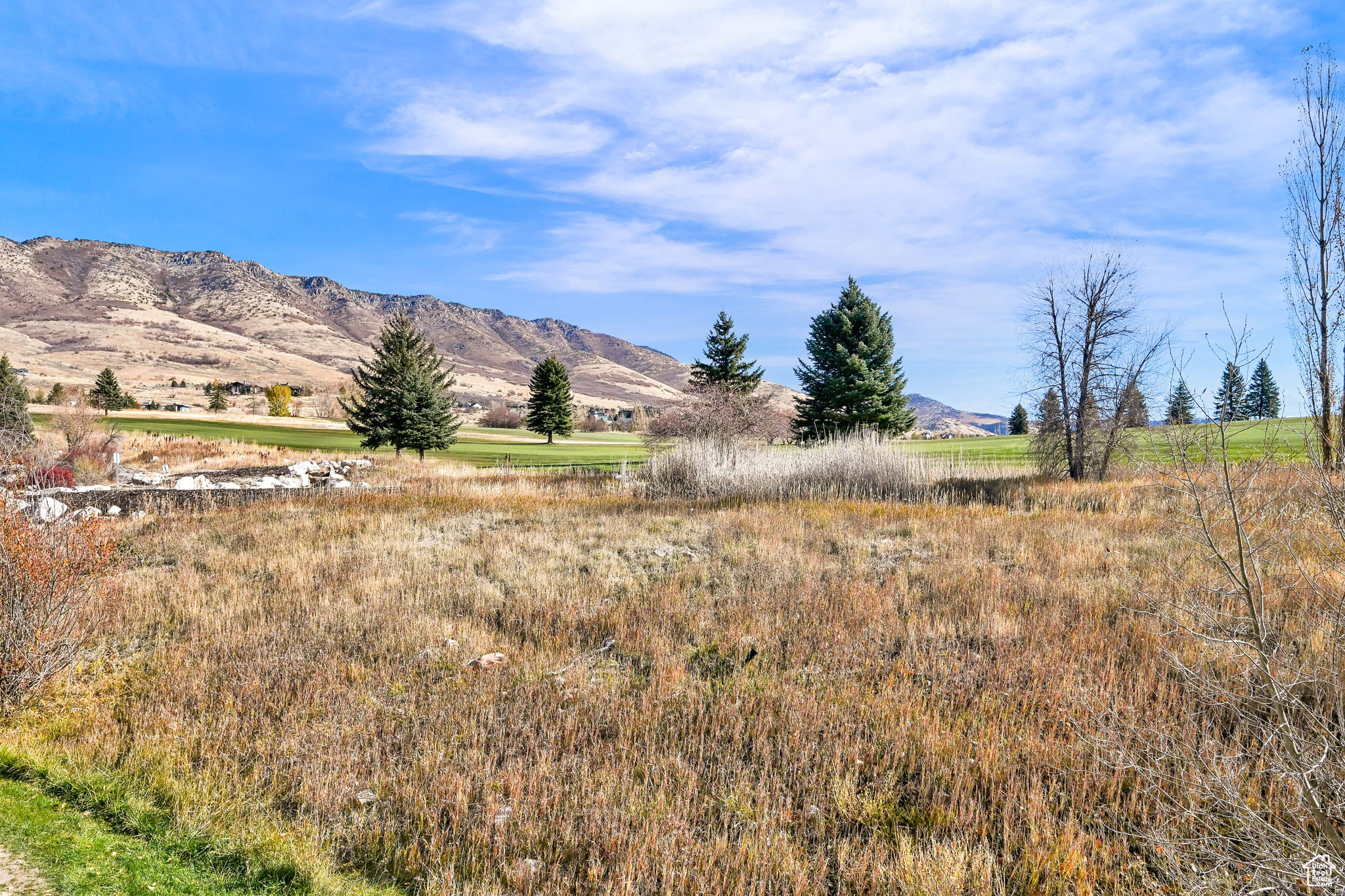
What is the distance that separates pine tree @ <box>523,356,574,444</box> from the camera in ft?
181

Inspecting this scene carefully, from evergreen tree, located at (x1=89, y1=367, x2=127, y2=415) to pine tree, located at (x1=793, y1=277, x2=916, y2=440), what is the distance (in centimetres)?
5689

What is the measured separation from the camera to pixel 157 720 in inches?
204

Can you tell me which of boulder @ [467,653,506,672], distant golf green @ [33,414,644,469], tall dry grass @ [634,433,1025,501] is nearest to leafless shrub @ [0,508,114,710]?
boulder @ [467,653,506,672]

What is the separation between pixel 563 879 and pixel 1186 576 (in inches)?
331

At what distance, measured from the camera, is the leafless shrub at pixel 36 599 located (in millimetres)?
5461

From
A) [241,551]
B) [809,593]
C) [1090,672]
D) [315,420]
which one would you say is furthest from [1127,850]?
[315,420]

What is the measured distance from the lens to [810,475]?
59.3ft

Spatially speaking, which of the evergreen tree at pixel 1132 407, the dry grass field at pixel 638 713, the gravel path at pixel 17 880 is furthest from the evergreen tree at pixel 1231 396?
the evergreen tree at pixel 1132 407

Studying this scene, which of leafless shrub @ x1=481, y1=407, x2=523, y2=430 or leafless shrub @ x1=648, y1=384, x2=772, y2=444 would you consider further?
leafless shrub @ x1=481, y1=407, x2=523, y2=430

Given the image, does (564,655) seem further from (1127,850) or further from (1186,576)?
(1186,576)

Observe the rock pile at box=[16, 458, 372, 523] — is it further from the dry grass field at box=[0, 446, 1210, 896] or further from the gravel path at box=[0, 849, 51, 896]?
the gravel path at box=[0, 849, 51, 896]

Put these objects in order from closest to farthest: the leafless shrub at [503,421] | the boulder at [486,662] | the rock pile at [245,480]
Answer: the boulder at [486,662] → the rock pile at [245,480] → the leafless shrub at [503,421]

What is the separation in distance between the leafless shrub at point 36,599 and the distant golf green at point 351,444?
22721mm

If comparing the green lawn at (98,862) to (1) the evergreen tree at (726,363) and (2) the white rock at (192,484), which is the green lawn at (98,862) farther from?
(1) the evergreen tree at (726,363)
